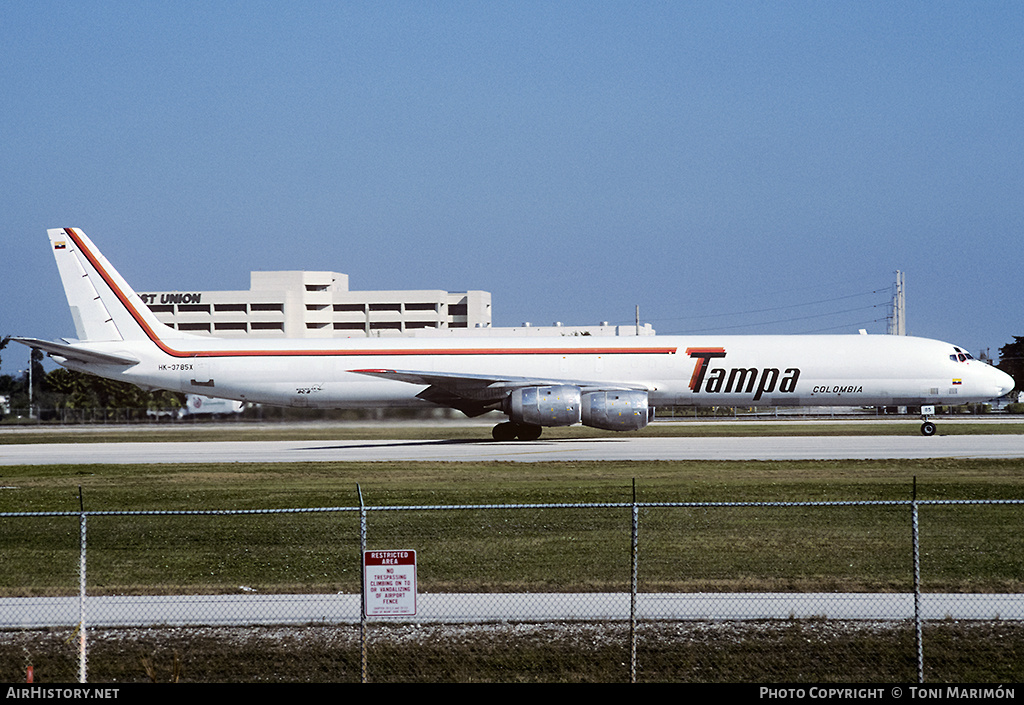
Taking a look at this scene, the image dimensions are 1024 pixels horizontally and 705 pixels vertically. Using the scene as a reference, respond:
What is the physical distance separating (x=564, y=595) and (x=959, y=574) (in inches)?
227

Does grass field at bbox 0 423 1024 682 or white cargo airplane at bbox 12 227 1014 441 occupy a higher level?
white cargo airplane at bbox 12 227 1014 441

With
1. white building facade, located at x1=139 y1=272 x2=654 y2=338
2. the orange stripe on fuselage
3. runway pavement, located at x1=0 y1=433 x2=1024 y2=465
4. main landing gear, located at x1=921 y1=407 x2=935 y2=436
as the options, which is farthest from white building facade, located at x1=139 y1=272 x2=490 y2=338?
main landing gear, located at x1=921 y1=407 x2=935 y2=436

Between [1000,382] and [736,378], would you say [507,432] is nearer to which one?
[736,378]

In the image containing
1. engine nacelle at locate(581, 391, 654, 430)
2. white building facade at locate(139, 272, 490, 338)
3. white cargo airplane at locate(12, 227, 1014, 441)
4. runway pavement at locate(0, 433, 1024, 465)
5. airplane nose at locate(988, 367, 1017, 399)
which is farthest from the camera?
white building facade at locate(139, 272, 490, 338)

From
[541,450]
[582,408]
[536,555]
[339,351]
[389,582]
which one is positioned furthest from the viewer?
[339,351]

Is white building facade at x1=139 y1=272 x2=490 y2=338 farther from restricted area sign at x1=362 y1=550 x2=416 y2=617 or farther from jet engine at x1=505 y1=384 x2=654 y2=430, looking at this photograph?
restricted area sign at x1=362 y1=550 x2=416 y2=617

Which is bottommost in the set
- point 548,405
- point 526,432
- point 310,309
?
point 526,432

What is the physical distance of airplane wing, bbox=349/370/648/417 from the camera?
40.4 meters

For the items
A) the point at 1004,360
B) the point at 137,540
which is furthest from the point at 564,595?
the point at 1004,360

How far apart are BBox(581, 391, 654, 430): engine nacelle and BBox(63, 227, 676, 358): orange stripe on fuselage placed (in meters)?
4.08

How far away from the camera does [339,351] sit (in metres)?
44.3

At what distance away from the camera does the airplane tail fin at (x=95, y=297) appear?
45.6 metres

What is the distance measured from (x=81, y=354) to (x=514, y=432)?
19.2 meters

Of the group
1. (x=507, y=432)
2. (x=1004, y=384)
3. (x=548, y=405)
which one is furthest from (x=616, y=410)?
(x=1004, y=384)
